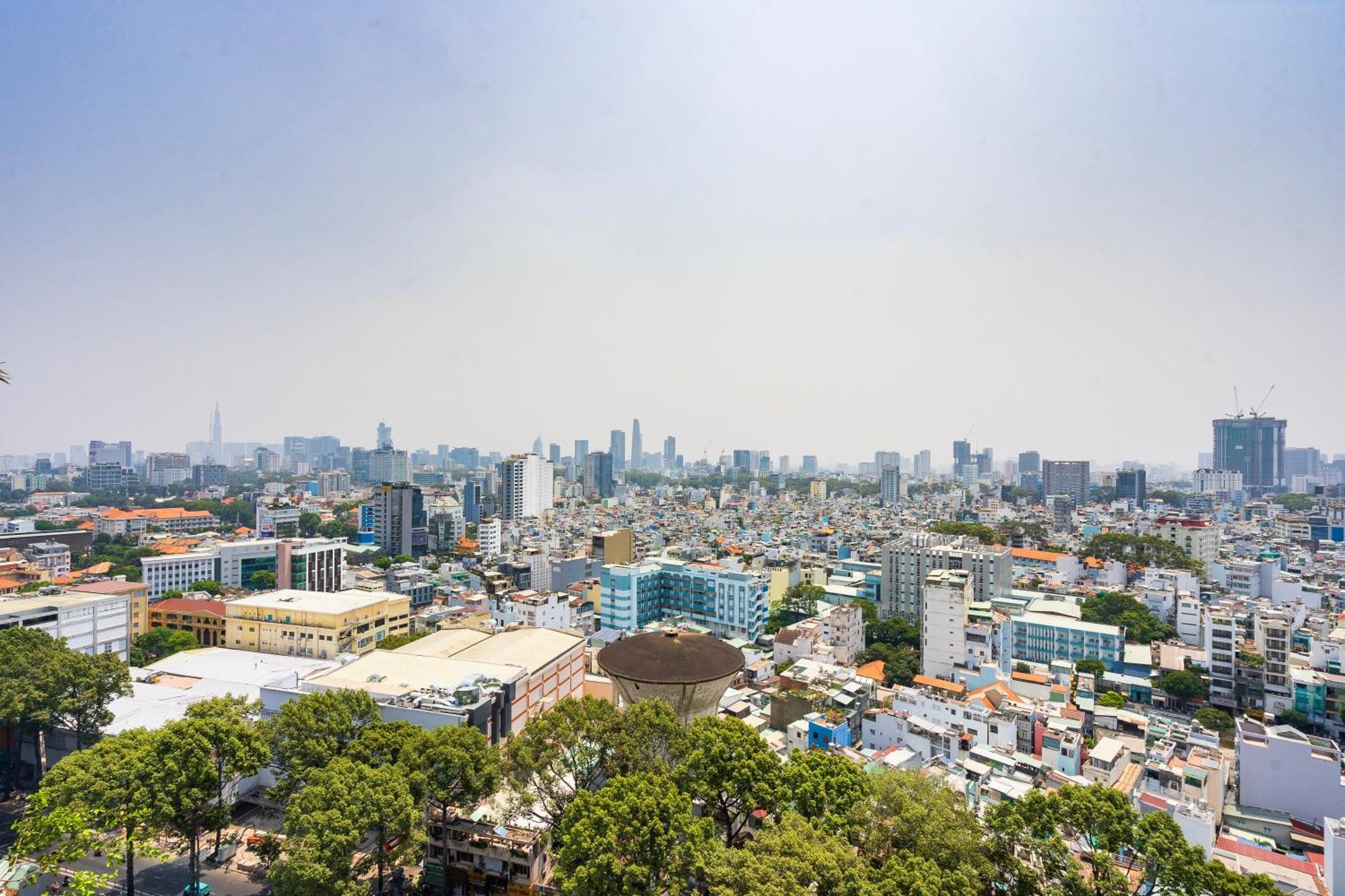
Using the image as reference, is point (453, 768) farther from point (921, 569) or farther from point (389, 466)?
point (389, 466)

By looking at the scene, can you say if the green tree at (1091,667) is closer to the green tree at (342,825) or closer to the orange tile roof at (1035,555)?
the orange tile roof at (1035,555)

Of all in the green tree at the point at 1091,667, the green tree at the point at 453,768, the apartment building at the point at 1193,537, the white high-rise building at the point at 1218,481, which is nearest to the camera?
the green tree at the point at 453,768

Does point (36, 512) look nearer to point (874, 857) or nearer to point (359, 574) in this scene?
point (359, 574)

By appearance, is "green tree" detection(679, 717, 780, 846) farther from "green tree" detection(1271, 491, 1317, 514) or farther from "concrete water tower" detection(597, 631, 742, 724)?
"green tree" detection(1271, 491, 1317, 514)

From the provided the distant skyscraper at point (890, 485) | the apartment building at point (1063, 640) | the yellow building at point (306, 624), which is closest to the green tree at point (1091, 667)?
the apartment building at point (1063, 640)

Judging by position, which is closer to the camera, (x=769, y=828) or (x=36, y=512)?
(x=769, y=828)

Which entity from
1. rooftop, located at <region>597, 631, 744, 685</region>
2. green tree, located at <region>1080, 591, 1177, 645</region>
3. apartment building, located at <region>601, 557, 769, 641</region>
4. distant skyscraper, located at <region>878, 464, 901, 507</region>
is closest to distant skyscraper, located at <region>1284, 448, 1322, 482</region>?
distant skyscraper, located at <region>878, 464, 901, 507</region>

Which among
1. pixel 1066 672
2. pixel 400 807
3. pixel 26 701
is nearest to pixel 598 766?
pixel 400 807

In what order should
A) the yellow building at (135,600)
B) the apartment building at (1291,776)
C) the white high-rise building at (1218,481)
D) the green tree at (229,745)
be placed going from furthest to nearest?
the white high-rise building at (1218,481) < the yellow building at (135,600) < the apartment building at (1291,776) < the green tree at (229,745)
